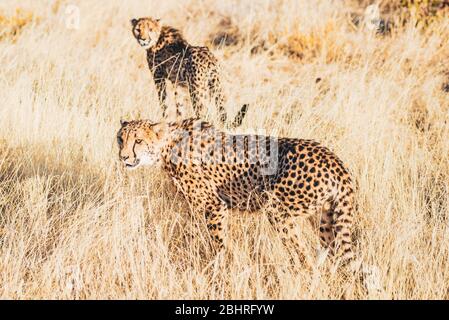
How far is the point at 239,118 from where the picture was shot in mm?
5148

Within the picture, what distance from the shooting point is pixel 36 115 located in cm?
527

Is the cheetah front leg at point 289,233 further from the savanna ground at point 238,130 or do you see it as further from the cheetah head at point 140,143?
the cheetah head at point 140,143

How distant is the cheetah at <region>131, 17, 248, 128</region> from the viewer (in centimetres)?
567

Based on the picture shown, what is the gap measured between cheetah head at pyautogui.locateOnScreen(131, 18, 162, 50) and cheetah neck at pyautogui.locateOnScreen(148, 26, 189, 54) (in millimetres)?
46

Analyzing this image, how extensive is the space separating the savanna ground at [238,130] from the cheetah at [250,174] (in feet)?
0.43

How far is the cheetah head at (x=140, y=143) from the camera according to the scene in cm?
396

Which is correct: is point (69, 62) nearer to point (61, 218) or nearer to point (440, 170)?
point (61, 218)

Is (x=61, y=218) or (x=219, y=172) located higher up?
(x=219, y=172)

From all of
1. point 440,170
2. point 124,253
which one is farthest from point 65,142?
point 440,170

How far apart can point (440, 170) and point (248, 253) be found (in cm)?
164

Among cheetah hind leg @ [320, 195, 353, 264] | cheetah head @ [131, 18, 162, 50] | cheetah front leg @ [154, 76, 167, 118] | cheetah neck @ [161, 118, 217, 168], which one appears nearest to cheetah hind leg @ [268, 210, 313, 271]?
cheetah hind leg @ [320, 195, 353, 264]

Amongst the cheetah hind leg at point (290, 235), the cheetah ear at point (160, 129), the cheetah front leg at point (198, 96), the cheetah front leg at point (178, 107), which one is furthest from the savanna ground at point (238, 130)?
the cheetah ear at point (160, 129)

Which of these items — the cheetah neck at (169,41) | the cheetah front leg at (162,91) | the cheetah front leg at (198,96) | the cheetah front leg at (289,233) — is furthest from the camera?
the cheetah neck at (169,41)

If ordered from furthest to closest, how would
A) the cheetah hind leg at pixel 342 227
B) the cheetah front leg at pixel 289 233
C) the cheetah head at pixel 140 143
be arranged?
the cheetah head at pixel 140 143 < the cheetah front leg at pixel 289 233 < the cheetah hind leg at pixel 342 227
